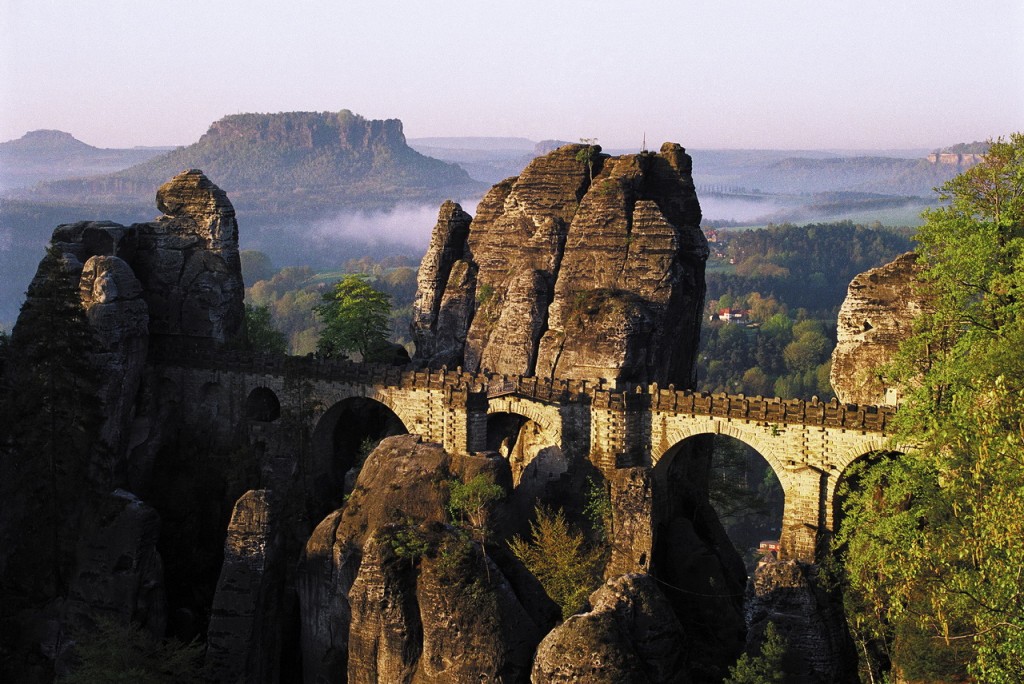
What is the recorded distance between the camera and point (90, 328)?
4594 centimetres

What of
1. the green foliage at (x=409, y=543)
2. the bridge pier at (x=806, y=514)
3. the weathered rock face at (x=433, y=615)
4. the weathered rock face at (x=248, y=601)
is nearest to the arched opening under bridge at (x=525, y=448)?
the bridge pier at (x=806, y=514)

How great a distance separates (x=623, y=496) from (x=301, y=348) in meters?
147

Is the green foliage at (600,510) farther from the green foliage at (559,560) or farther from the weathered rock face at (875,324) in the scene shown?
the weathered rock face at (875,324)

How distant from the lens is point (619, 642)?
72.3 ft

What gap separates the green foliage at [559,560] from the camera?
121ft

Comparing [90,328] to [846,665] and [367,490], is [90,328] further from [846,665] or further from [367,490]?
[846,665]

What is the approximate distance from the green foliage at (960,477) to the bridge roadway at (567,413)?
229 cm

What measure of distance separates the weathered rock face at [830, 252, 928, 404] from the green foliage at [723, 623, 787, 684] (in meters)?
20.7

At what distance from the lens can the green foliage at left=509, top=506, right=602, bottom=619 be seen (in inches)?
1455

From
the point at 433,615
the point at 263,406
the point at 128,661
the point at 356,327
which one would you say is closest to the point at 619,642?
the point at 433,615

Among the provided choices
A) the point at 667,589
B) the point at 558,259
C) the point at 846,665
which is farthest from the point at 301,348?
the point at 846,665

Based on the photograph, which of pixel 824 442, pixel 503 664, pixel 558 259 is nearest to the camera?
pixel 503 664

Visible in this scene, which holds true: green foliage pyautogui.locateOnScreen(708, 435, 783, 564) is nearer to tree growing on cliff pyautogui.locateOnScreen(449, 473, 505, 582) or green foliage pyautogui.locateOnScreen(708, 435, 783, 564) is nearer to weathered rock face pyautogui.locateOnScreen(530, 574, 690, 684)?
tree growing on cliff pyautogui.locateOnScreen(449, 473, 505, 582)

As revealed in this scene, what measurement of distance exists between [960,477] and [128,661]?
2425 centimetres
